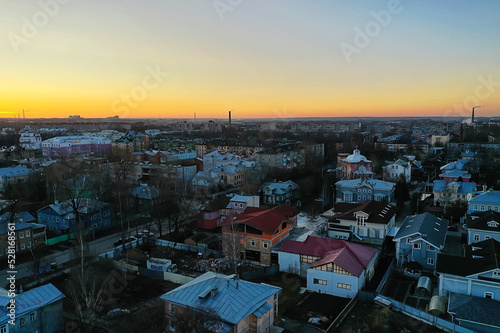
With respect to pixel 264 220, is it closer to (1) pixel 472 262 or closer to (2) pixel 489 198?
(1) pixel 472 262

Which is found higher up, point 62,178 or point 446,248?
point 62,178

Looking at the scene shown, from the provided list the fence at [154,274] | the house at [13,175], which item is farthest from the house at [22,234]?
the house at [13,175]

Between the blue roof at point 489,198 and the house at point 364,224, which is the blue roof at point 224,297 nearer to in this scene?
the house at point 364,224

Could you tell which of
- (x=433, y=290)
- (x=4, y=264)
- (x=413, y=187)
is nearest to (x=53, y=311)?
(x=4, y=264)

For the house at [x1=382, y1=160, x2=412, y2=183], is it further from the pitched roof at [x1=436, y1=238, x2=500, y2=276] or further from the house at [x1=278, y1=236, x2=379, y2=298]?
the pitched roof at [x1=436, y1=238, x2=500, y2=276]

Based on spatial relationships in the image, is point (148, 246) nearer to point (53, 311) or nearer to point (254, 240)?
point (254, 240)
